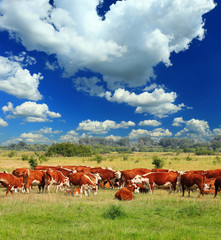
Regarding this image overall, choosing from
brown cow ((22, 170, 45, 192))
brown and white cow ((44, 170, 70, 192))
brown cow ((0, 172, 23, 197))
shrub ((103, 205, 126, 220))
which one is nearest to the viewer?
shrub ((103, 205, 126, 220))

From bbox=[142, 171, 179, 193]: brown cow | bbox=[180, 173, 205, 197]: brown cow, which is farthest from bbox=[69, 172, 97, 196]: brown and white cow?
bbox=[180, 173, 205, 197]: brown cow

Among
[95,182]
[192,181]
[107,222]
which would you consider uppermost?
[192,181]

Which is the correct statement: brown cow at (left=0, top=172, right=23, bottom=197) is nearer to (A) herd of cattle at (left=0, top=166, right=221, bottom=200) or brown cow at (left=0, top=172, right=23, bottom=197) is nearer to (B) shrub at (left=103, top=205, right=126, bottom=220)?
(A) herd of cattle at (left=0, top=166, right=221, bottom=200)

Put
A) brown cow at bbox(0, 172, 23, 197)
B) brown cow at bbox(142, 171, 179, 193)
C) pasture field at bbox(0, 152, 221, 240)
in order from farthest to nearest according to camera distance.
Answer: brown cow at bbox(142, 171, 179, 193) < brown cow at bbox(0, 172, 23, 197) < pasture field at bbox(0, 152, 221, 240)

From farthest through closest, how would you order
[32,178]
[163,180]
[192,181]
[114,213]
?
[163,180], [32,178], [192,181], [114,213]

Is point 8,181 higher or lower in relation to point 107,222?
higher

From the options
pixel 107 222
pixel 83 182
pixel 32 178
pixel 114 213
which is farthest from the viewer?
pixel 32 178

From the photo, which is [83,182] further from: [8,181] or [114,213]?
[114,213]

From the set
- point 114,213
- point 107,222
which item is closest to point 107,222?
point 107,222

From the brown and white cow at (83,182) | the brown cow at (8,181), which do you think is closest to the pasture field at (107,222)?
the brown cow at (8,181)

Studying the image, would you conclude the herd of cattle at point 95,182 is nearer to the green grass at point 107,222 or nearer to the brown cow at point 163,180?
the brown cow at point 163,180

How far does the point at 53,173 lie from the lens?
15133mm

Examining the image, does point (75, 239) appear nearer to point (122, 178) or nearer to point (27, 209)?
point (27, 209)

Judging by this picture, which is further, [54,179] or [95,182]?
[54,179]
